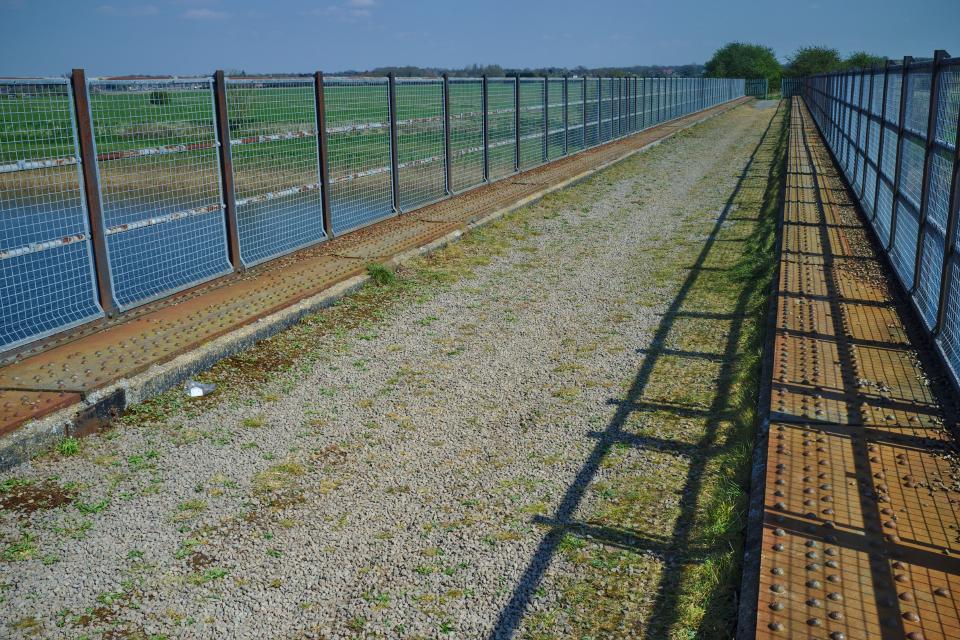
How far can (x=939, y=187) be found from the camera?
22.5 ft

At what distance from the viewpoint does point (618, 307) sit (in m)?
8.39

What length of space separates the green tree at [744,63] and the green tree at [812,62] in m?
2.50

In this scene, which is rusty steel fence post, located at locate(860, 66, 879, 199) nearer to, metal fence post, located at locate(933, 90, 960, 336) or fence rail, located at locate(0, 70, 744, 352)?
fence rail, located at locate(0, 70, 744, 352)

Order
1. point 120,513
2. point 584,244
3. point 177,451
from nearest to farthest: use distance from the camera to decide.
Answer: point 120,513 → point 177,451 → point 584,244

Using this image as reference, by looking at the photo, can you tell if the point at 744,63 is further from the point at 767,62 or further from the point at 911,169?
the point at 911,169

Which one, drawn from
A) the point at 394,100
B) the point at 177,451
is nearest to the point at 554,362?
the point at 177,451

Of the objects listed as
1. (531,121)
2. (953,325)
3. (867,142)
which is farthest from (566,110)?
(953,325)

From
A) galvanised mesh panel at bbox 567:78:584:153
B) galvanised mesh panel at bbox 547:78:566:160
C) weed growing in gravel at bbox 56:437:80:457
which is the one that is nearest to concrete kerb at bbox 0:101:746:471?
weed growing in gravel at bbox 56:437:80:457

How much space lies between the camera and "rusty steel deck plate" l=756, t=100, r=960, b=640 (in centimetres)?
328

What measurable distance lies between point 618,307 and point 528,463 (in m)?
3.66

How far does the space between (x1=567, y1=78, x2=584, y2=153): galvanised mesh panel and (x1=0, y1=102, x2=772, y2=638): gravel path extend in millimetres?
16032

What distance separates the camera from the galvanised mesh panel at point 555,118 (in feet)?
68.5

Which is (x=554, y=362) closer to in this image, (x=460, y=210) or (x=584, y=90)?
(x=460, y=210)

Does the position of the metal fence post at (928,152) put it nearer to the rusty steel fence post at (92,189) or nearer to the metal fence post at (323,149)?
the metal fence post at (323,149)
